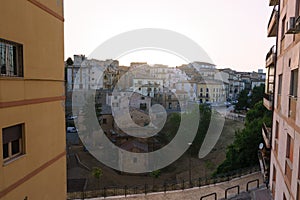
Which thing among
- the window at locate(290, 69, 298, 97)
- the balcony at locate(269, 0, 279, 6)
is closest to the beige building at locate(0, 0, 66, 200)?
the window at locate(290, 69, 298, 97)

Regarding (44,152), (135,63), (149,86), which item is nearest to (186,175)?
(44,152)

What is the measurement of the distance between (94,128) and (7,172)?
23.7 meters

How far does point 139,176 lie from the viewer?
19.9m

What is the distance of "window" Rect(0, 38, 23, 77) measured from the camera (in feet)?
14.5

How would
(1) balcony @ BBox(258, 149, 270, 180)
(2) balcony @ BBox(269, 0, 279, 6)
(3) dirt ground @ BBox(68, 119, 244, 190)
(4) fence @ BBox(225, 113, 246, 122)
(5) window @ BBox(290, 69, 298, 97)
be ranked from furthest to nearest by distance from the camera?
(4) fence @ BBox(225, 113, 246, 122) < (3) dirt ground @ BBox(68, 119, 244, 190) < (1) balcony @ BBox(258, 149, 270, 180) < (2) balcony @ BBox(269, 0, 279, 6) < (5) window @ BBox(290, 69, 298, 97)

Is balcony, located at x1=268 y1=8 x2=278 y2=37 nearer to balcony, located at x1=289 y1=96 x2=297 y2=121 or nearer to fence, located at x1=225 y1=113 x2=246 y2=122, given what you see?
balcony, located at x1=289 y1=96 x2=297 y2=121

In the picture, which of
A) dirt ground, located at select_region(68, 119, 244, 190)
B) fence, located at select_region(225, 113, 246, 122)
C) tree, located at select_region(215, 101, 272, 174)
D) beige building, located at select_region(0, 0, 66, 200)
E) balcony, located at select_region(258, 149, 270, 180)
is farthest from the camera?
fence, located at select_region(225, 113, 246, 122)

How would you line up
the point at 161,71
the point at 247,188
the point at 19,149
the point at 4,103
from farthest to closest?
the point at 161,71, the point at 247,188, the point at 19,149, the point at 4,103

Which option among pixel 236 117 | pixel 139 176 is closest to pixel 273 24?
pixel 139 176

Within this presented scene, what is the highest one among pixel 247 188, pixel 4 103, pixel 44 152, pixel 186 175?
pixel 4 103

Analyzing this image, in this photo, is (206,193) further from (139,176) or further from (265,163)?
(139,176)

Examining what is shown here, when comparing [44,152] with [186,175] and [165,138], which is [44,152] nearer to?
[186,175]

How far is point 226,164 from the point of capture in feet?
49.6

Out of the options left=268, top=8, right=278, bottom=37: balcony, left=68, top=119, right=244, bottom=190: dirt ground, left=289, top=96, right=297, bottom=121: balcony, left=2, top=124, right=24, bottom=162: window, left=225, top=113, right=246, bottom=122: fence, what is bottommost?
left=68, top=119, right=244, bottom=190: dirt ground
